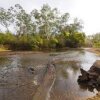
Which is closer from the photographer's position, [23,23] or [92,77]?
[92,77]

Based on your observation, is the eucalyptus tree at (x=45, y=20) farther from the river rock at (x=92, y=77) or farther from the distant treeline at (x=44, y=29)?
the river rock at (x=92, y=77)

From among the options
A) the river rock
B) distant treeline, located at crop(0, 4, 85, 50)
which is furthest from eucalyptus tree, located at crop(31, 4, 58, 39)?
the river rock

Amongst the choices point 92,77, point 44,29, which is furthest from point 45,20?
point 92,77

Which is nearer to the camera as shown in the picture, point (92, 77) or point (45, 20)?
point (92, 77)

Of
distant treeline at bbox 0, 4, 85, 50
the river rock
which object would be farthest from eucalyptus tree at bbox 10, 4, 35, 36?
the river rock

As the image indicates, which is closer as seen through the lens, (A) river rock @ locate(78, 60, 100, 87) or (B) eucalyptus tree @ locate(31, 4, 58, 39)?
(A) river rock @ locate(78, 60, 100, 87)

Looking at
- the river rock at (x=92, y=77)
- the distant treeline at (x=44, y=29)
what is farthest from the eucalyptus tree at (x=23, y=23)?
the river rock at (x=92, y=77)

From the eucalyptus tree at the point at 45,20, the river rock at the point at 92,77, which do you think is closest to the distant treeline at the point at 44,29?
the eucalyptus tree at the point at 45,20

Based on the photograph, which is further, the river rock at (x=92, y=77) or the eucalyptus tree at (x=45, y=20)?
the eucalyptus tree at (x=45, y=20)

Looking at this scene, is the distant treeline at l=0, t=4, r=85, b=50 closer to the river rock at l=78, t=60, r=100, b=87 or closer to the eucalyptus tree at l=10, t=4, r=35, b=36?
the eucalyptus tree at l=10, t=4, r=35, b=36

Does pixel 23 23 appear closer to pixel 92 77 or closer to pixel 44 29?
pixel 44 29

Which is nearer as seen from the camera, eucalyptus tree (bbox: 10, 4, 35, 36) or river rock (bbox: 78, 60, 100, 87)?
river rock (bbox: 78, 60, 100, 87)

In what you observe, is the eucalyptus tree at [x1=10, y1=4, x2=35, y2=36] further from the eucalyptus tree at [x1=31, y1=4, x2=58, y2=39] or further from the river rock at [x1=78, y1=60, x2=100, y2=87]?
the river rock at [x1=78, y1=60, x2=100, y2=87]

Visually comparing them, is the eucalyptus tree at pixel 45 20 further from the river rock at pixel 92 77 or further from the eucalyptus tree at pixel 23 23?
the river rock at pixel 92 77
